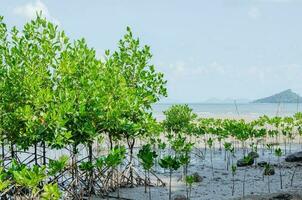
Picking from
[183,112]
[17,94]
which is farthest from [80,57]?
[183,112]

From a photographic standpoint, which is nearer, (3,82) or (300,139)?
(3,82)

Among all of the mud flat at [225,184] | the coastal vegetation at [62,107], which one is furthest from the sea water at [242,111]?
the coastal vegetation at [62,107]

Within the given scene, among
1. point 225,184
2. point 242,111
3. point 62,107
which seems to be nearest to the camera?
point 62,107

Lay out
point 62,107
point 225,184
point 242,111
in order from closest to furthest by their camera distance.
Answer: point 62,107 → point 225,184 → point 242,111

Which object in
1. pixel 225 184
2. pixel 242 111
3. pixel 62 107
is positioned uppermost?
pixel 242 111

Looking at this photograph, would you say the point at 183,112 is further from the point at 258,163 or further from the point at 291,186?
the point at 291,186

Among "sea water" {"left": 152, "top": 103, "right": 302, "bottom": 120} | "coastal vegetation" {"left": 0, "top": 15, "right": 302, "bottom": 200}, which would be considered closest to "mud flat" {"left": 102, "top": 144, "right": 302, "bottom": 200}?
"coastal vegetation" {"left": 0, "top": 15, "right": 302, "bottom": 200}

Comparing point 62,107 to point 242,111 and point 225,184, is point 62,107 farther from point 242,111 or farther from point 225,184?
point 242,111

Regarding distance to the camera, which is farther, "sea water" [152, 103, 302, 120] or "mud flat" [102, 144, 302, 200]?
"sea water" [152, 103, 302, 120]

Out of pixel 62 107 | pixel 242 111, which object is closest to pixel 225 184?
pixel 62 107

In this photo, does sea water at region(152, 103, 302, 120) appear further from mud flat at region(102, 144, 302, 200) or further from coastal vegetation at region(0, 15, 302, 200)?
coastal vegetation at region(0, 15, 302, 200)

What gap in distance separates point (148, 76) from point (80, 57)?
5.81 ft

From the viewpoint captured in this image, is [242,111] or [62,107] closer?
[62,107]

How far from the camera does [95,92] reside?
23.4 ft
